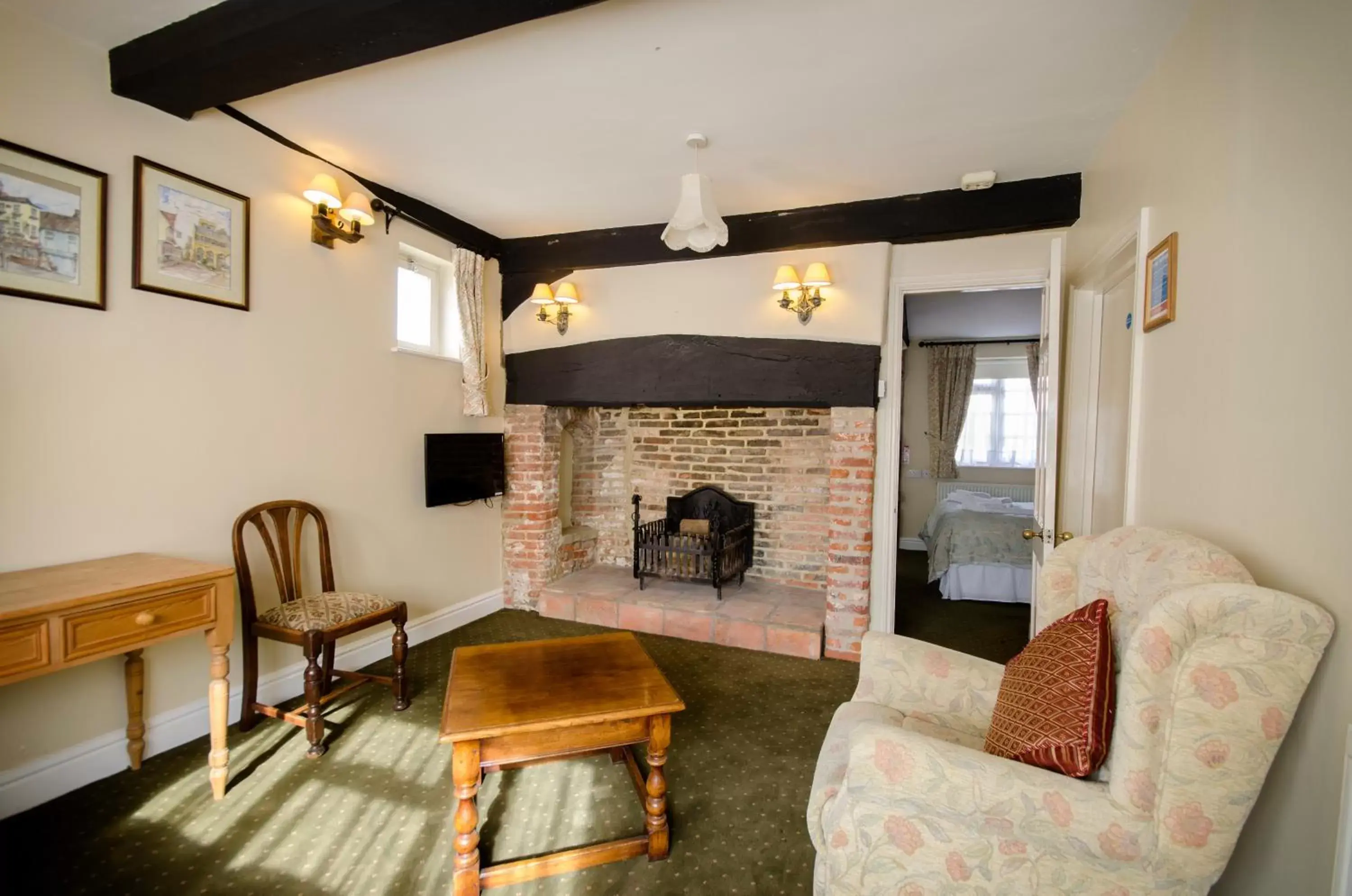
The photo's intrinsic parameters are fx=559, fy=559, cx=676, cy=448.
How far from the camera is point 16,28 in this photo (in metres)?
1.83

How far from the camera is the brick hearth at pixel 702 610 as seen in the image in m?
3.31

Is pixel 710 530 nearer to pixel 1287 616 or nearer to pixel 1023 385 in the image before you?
pixel 1287 616

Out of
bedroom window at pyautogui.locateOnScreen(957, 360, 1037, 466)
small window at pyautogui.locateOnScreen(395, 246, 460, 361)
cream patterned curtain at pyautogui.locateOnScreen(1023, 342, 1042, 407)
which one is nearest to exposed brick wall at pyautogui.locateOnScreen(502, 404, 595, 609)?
small window at pyautogui.locateOnScreen(395, 246, 460, 361)

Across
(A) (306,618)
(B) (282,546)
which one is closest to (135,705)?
(A) (306,618)

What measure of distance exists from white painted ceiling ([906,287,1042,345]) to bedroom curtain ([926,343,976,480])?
205 mm

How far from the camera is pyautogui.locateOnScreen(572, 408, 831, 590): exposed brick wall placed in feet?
13.2

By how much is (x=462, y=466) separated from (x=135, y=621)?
6.54 feet

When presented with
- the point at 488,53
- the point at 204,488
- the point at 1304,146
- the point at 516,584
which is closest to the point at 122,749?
the point at 204,488

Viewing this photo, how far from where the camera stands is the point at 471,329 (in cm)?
365

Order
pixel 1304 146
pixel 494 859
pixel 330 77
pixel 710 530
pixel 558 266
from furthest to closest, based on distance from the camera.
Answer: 1. pixel 710 530
2. pixel 558 266
3. pixel 330 77
4. pixel 494 859
5. pixel 1304 146

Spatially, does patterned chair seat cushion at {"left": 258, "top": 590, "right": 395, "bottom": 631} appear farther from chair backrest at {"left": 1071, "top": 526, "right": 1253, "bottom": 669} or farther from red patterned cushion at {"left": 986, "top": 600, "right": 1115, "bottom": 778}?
chair backrest at {"left": 1071, "top": 526, "right": 1253, "bottom": 669}

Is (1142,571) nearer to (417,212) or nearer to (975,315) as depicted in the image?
(417,212)

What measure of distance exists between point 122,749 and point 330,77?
8.60ft

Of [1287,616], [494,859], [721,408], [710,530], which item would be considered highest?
[721,408]
